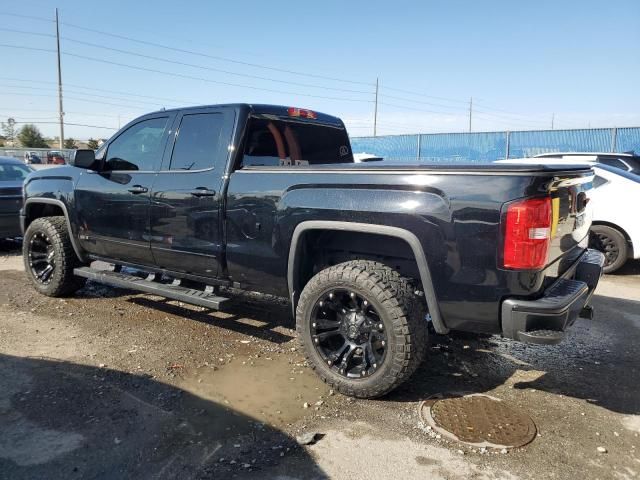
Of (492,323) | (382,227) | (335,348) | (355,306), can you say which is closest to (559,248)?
(492,323)

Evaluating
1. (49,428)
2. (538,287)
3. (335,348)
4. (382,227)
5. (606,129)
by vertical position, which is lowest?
(49,428)

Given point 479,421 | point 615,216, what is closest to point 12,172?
point 479,421

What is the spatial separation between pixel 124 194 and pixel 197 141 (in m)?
0.96

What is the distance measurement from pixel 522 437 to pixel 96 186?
4.33 m

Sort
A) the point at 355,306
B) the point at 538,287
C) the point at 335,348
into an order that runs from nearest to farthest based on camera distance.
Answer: the point at 538,287, the point at 355,306, the point at 335,348

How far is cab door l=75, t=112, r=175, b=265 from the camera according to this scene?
4.65m

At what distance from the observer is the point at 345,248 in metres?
3.74

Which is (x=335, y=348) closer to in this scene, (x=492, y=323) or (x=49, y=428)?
(x=492, y=323)

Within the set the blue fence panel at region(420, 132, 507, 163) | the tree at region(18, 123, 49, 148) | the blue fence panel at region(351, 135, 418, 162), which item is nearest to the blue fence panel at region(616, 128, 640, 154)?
the blue fence panel at region(420, 132, 507, 163)

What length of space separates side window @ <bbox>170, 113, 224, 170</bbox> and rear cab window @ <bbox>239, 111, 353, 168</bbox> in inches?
11.5

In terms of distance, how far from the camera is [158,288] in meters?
4.54

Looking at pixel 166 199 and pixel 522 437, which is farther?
pixel 166 199

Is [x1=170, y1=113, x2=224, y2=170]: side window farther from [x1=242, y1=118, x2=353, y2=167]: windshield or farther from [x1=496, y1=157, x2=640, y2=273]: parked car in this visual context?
[x1=496, y1=157, x2=640, y2=273]: parked car

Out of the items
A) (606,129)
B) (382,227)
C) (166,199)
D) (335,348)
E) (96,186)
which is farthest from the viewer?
(606,129)
